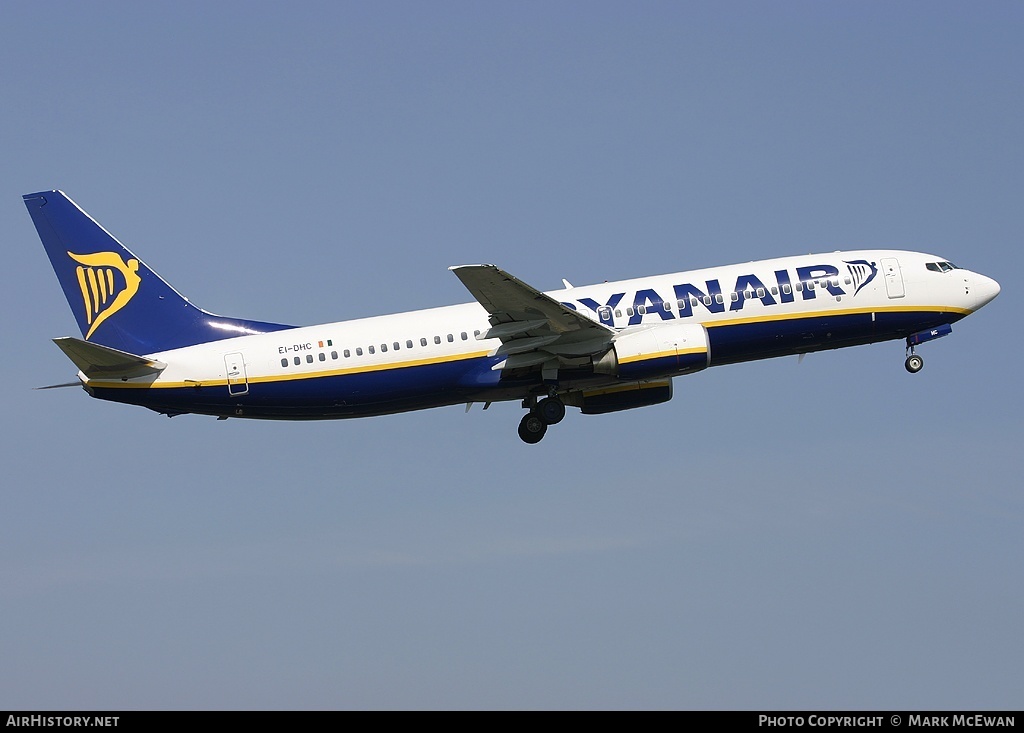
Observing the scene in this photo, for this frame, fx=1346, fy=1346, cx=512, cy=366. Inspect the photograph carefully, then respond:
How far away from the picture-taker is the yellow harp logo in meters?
50.3

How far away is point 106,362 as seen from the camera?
152 ft

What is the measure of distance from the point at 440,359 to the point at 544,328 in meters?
3.98

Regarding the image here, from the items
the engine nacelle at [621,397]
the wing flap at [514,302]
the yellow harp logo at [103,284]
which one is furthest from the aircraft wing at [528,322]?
the yellow harp logo at [103,284]

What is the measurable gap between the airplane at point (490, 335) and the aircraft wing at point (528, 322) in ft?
0.22

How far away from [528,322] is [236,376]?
10.6 meters

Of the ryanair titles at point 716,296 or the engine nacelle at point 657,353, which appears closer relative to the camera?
the engine nacelle at point 657,353

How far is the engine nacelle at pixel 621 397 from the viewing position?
171ft

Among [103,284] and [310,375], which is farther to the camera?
[103,284]

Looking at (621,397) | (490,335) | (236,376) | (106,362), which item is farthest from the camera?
(621,397)

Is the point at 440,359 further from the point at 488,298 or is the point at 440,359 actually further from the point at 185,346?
the point at 185,346

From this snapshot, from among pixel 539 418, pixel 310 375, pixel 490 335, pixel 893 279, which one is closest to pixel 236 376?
pixel 310 375

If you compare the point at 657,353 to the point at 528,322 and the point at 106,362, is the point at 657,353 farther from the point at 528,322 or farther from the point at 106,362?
the point at 106,362

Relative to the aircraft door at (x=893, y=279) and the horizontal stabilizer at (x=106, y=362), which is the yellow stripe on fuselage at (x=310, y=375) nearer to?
the horizontal stabilizer at (x=106, y=362)
